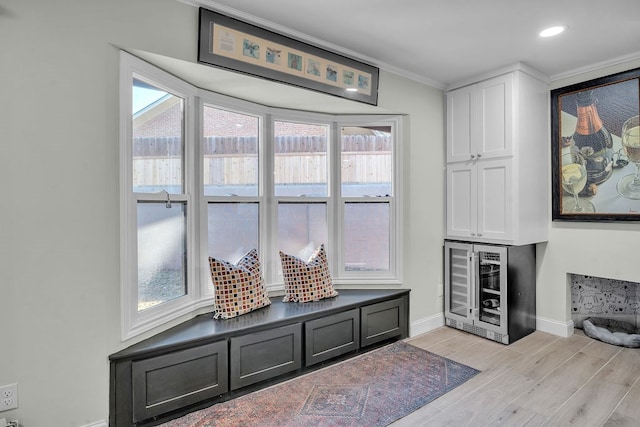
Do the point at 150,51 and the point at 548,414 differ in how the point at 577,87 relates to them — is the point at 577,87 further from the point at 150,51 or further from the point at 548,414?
the point at 150,51

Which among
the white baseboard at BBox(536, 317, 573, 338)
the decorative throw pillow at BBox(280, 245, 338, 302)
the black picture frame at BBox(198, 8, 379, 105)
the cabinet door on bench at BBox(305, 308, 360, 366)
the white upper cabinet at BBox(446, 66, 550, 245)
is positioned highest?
the black picture frame at BBox(198, 8, 379, 105)

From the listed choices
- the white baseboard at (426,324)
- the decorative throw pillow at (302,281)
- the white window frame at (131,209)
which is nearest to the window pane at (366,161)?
the decorative throw pillow at (302,281)

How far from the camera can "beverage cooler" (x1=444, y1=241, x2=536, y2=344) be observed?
3205mm

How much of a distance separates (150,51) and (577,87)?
3592mm

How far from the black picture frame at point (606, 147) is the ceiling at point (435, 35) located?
0.68 ft

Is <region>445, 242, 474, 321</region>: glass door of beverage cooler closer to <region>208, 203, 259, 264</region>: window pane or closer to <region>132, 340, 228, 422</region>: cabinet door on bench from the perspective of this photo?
<region>208, 203, 259, 264</region>: window pane

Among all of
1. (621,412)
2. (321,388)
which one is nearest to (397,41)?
(321,388)

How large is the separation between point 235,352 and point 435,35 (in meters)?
2.66

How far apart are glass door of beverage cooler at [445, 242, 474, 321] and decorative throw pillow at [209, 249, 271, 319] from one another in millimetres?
1989

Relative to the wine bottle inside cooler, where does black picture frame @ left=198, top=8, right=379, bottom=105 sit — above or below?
above

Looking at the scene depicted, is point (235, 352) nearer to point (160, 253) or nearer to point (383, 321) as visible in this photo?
point (160, 253)

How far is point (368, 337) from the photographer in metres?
3.06

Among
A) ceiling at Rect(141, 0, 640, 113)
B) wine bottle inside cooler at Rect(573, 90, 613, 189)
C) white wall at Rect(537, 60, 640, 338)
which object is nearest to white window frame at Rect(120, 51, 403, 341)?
ceiling at Rect(141, 0, 640, 113)

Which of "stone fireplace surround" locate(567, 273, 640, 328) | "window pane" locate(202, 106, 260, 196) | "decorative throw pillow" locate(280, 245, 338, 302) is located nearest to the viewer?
"window pane" locate(202, 106, 260, 196)
